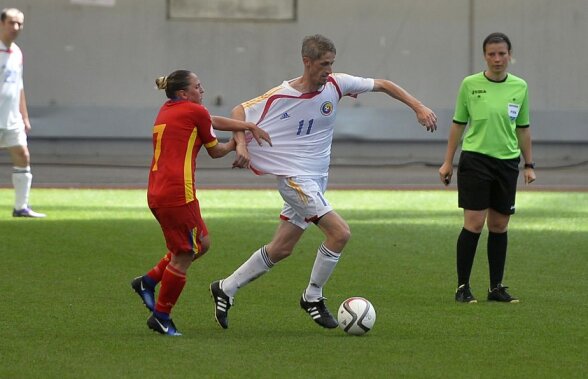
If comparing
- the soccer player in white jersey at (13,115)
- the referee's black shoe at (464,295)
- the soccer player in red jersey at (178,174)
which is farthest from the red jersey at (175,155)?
the soccer player in white jersey at (13,115)

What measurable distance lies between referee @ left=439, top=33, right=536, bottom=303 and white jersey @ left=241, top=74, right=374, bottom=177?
1.61 meters

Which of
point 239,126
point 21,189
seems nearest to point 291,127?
point 239,126

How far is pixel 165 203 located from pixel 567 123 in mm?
22649

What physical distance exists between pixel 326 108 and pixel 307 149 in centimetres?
31

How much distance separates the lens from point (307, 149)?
9.40m

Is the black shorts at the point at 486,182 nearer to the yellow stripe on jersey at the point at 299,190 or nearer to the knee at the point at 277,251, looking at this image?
the knee at the point at 277,251

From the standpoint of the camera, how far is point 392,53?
3041 cm

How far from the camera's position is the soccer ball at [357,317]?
29.5 ft

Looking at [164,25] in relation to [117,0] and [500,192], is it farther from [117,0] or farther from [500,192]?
[500,192]

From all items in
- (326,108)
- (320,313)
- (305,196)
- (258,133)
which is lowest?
(320,313)

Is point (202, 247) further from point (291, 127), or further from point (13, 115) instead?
point (13, 115)

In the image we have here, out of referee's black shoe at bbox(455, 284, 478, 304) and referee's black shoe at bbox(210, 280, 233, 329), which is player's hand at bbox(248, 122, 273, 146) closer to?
referee's black shoe at bbox(210, 280, 233, 329)

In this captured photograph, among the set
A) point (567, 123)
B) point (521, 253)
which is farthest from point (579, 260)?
point (567, 123)

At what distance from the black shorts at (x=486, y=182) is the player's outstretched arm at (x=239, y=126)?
2.25 m
